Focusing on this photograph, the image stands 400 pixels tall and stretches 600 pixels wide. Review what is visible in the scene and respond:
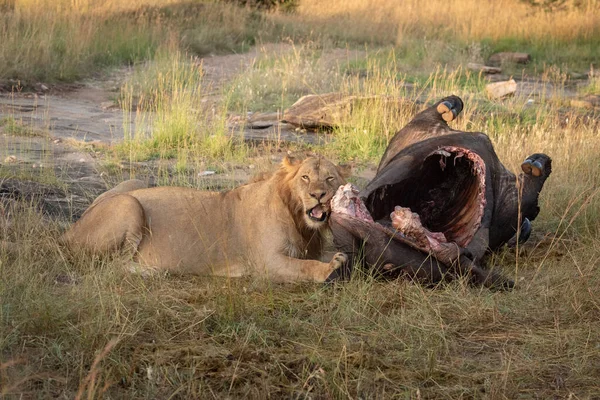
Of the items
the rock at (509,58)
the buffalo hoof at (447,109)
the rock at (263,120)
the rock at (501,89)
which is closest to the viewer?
the buffalo hoof at (447,109)

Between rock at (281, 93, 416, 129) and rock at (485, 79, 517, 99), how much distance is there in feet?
10.4

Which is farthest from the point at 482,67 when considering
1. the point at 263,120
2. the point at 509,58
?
the point at 263,120

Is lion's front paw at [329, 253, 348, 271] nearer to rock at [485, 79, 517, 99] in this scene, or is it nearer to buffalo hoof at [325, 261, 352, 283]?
buffalo hoof at [325, 261, 352, 283]

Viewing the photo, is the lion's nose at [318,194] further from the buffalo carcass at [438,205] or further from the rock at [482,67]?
the rock at [482,67]

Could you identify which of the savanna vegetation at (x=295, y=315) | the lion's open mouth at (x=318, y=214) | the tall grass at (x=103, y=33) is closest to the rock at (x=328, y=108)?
the savanna vegetation at (x=295, y=315)

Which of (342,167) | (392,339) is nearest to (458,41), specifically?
(342,167)

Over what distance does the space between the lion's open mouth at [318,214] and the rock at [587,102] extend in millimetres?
7378

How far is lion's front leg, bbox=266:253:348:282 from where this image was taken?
4750 millimetres

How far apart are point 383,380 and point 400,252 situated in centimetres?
116

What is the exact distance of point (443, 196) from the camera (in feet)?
18.5

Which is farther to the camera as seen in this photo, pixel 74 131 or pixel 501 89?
pixel 501 89

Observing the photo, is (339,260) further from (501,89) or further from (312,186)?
(501,89)

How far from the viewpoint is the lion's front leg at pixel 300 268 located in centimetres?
475

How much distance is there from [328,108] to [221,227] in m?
4.22
